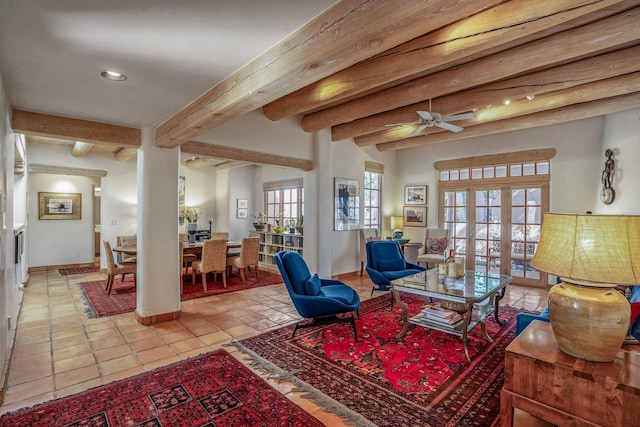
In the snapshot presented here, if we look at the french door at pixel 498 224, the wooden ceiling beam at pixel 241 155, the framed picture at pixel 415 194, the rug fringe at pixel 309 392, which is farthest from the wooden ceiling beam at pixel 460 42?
the framed picture at pixel 415 194

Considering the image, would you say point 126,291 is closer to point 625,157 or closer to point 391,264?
point 391,264

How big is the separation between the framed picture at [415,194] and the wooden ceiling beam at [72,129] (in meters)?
5.78

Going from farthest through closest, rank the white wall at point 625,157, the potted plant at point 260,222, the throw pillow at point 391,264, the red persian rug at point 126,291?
the potted plant at point 260,222 < the throw pillow at point 391,264 < the red persian rug at point 126,291 < the white wall at point 625,157

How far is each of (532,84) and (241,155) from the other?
3.95 metres

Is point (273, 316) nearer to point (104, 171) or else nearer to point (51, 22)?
point (51, 22)

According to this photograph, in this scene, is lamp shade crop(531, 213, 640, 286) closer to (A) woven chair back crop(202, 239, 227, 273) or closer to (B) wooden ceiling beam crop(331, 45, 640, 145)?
(B) wooden ceiling beam crop(331, 45, 640, 145)

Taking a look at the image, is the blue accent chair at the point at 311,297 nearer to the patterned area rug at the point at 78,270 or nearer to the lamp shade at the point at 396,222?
the lamp shade at the point at 396,222

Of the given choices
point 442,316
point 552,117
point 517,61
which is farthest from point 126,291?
point 552,117

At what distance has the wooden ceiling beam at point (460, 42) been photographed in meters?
2.01

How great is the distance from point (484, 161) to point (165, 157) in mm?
5892

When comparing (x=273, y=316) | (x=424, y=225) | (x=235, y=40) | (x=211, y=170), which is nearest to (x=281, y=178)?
(x=211, y=170)

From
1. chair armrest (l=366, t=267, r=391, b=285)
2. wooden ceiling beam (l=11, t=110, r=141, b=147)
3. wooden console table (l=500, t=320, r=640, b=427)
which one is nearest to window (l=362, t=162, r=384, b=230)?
chair armrest (l=366, t=267, r=391, b=285)

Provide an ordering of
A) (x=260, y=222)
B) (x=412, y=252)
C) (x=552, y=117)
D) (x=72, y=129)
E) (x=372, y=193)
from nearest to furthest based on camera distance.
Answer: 1. (x=72, y=129)
2. (x=552, y=117)
3. (x=372, y=193)
4. (x=412, y=252)
5. (x=260, y=222)

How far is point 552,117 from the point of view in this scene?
195 inches
